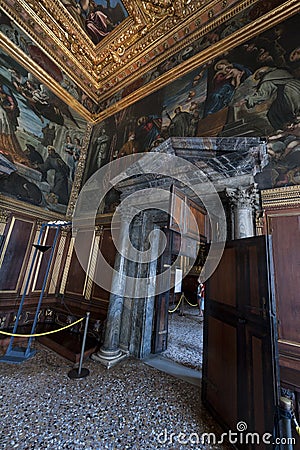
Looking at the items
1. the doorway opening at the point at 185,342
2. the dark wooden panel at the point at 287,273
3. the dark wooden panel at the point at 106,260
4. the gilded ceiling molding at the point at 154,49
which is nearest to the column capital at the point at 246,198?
the dark wooden panel at the point at 287,273

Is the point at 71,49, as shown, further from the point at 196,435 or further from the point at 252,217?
the point at 196,435

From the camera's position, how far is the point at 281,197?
3510 millimetres

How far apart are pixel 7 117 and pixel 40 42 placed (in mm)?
3542

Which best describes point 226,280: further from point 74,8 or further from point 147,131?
point 74,8

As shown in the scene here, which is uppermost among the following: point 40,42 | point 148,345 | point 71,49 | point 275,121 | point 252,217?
point 71,49

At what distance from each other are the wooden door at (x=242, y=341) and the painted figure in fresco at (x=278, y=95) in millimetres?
2764

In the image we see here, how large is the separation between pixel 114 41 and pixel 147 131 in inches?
171

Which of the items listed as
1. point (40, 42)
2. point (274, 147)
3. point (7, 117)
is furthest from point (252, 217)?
point (40, 42)

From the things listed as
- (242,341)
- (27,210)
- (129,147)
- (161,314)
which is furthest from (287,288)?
(27,210)

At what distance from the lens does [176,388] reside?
369 centimetres

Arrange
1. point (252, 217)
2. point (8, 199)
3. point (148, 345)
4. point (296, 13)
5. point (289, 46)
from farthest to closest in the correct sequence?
point (8, 199)
point (148, 345)
point (296, 13)
point (289, 46)
point (252, 217)

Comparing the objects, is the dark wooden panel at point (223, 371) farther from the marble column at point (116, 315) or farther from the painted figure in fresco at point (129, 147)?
the painted figure in fresco at point (129, 147)

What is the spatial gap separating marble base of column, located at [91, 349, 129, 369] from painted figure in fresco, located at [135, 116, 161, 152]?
555 cm
